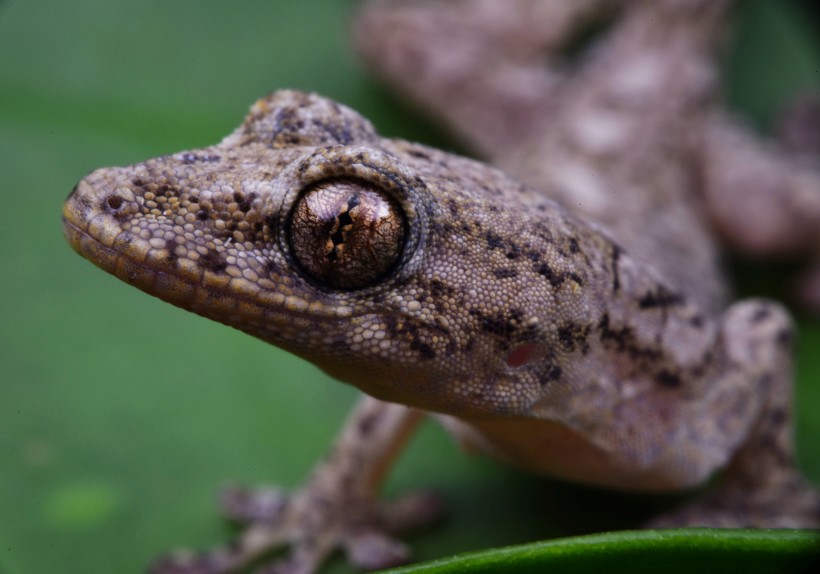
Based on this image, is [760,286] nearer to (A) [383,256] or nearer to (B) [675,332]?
(B) [675,332]

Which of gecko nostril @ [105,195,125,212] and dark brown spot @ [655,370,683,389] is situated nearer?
gecko nostril @ [105,195,125,212]

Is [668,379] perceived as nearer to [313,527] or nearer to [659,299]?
[659,299]

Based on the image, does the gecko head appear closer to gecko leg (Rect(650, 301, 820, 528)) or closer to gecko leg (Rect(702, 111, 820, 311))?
gecko leg (Rect(650, 301, 820, 528))

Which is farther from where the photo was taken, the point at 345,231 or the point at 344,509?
the point at 344,509

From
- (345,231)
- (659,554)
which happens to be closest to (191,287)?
(345,231)

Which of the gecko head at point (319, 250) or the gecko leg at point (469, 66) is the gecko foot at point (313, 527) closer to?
the gecko head at point (319, 250)

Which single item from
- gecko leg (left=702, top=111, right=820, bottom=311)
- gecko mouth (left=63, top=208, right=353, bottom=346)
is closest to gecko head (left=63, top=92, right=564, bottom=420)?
gecko mouth (left=63, top=208, right=353, bottom=346)

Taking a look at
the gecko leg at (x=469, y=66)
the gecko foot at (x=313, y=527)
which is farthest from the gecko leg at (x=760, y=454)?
the gecko leg at (x=469, y=66)
